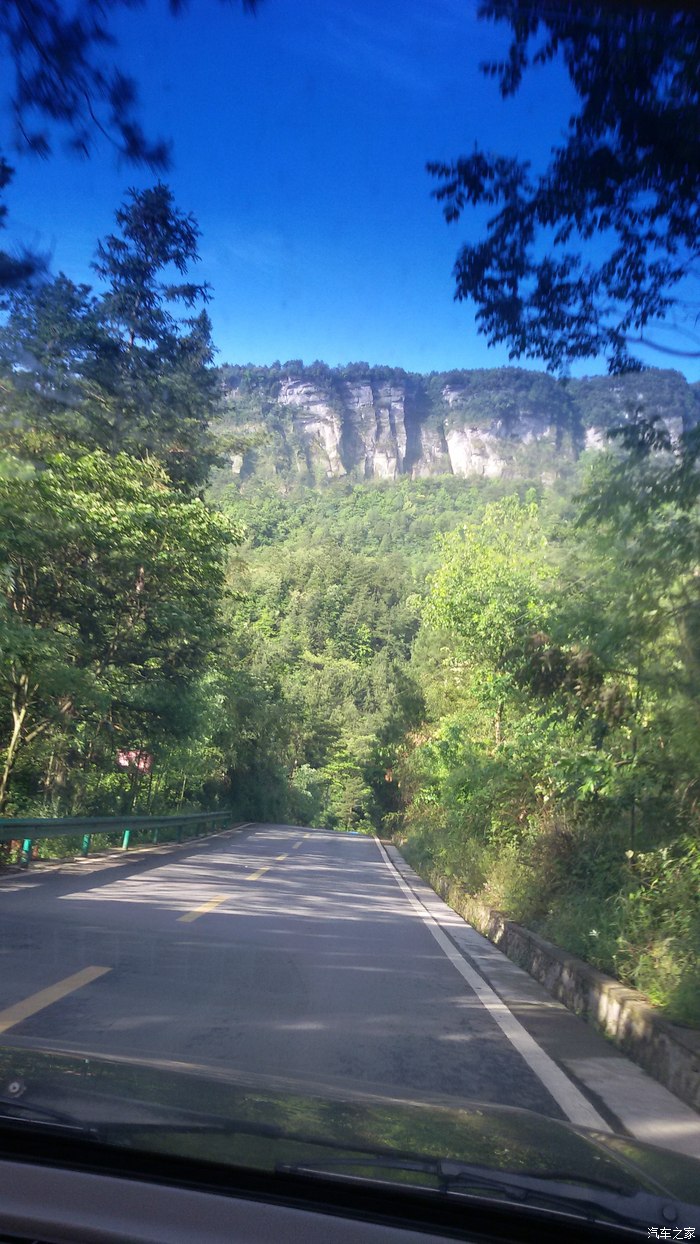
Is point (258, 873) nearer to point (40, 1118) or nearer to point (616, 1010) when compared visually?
point (616, 1010)

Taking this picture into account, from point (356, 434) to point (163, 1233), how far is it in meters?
49.4

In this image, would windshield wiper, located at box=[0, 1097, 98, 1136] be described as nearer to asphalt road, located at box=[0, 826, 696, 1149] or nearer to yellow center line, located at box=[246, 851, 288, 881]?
asphalt road, located at box=[0, 826, 696, 1149]

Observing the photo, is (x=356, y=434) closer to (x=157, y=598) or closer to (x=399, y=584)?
(x=399, y=584)

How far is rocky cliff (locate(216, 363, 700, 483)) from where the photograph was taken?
7352 mm

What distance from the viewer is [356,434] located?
50.5m

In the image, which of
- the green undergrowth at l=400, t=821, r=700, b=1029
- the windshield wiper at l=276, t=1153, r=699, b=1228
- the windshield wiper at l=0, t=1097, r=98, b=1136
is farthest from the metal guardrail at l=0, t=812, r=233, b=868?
the windshield wiper at l=276, t=1153, r=699, b=1228

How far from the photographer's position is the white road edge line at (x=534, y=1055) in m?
5.20

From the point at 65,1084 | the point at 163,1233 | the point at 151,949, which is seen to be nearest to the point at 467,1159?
the point at 163,1233

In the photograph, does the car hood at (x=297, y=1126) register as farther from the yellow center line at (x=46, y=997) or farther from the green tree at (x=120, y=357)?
the green tree at (x=120, y=357)

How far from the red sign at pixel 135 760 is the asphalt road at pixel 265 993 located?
1328 cm

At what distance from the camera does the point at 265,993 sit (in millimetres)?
7594

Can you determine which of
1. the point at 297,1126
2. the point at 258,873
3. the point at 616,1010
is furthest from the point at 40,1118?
the point at 258,873

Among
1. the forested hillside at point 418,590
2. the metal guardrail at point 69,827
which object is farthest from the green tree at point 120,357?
the metal guardrail at point 69,827

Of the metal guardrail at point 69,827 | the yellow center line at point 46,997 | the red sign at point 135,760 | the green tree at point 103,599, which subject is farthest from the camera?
the red sign at point 135,760
